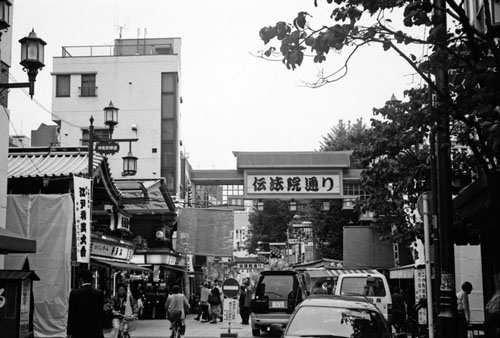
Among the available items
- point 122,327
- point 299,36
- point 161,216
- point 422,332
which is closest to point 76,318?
point 299,36

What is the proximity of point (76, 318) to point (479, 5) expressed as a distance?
13.9m

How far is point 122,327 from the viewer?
17438 millimetres

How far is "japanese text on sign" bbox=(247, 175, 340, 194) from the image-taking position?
2856 centimetres

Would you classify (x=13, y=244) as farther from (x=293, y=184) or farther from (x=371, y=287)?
(x=293, y=184)

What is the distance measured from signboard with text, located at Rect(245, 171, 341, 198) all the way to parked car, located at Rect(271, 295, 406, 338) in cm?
1815

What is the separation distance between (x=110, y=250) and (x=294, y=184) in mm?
8553

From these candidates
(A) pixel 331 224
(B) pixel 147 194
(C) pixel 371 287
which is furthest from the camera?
(A) pixel 331 224

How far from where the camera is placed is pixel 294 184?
28.6 m

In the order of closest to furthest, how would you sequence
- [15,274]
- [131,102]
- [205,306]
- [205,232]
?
[15,274]
[205,306]
[205,232]
[131,102]

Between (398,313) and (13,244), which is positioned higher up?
(13,244)

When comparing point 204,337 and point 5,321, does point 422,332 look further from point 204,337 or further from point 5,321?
point 5,321

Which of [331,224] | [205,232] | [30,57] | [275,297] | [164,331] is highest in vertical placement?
[30,57]

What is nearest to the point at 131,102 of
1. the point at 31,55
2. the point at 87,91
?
the point at 87,91

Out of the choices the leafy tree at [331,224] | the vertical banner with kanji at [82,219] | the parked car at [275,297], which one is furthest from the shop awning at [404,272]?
the leafy tree at [331,224]
